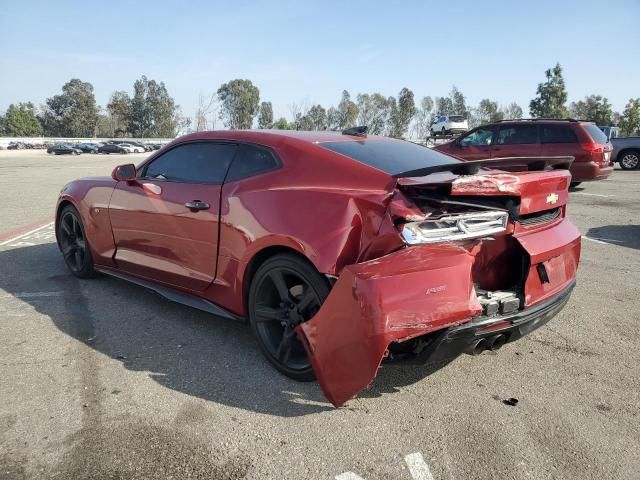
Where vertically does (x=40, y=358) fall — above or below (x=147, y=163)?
below

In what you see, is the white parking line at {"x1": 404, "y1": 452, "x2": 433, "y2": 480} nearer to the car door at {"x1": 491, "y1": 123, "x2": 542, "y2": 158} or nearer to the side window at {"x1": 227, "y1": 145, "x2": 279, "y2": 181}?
the side window at {"x1": 227, "y1": 145, "x2": 279, "y2": 181}

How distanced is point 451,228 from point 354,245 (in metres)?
0.51

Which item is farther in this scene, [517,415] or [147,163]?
[147,163]

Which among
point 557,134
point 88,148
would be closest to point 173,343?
point 557,134

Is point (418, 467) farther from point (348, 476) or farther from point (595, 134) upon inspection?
point (595, 134)

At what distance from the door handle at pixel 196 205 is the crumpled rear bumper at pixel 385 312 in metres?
1.34

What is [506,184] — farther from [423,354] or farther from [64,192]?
[64,192]

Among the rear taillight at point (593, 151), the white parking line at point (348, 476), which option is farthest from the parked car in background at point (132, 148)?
the white parking line at point (348, 476)

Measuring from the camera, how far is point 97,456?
2.40 m

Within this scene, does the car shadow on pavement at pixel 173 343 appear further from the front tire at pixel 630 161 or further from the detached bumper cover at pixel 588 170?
the front tire at pixel 630 161

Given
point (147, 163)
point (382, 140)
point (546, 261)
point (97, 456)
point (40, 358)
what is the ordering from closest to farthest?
point (97, 456)
point (546, 261)
point (40, 358)
point (382, 140)
point (147, 163)

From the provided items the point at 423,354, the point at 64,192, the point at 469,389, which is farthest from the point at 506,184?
the point at 64,192

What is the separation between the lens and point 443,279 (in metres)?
2.46

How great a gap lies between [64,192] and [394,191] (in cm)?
413
